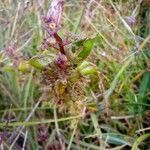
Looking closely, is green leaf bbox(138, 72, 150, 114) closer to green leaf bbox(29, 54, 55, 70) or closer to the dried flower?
→ the dried flower

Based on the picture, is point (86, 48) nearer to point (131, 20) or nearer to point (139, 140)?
point (139, 140)

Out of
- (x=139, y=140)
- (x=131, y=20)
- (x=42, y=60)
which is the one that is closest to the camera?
(x=42, y=60)

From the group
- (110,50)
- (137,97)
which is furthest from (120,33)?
(137,97)

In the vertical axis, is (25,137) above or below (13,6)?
below

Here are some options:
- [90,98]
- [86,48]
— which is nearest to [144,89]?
[90,98]

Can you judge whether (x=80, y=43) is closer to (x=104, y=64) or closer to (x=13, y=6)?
(x=104, y=64)

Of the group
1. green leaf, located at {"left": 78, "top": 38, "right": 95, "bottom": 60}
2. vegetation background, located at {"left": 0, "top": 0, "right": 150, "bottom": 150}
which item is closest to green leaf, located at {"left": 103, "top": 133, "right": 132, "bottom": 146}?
vegetation background, located at {"left": 0, "top": 0, "right": 150, "bottom": 150}

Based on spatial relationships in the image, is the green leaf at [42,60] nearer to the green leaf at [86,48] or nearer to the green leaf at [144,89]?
the green leaf at [86,48]
